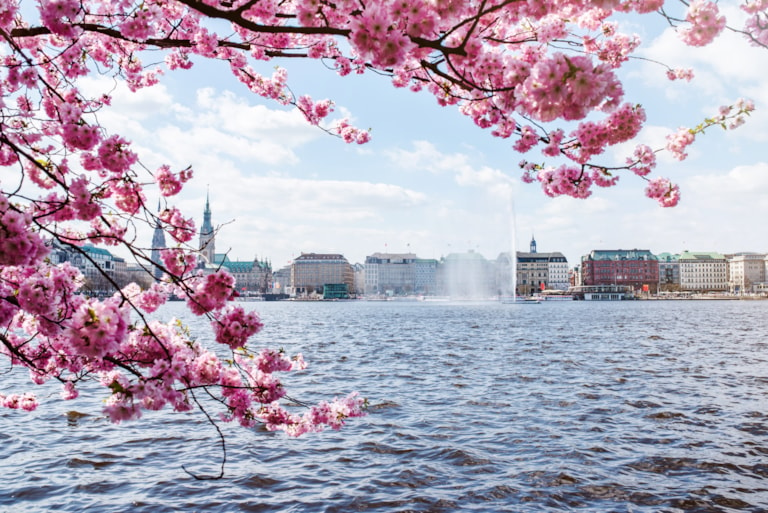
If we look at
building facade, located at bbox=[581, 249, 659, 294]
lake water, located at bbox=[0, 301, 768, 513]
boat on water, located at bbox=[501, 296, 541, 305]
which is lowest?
boat on water, located at bbox=[501, 296, 541, 305]

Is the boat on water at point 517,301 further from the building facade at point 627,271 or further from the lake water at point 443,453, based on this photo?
the lake water at point 443,453

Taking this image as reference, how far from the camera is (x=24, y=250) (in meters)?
3.80

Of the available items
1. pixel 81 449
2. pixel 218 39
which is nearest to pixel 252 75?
pixel 218 39

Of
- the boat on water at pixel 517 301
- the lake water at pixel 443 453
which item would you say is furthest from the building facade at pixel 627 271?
the lake water at pixel 443 453

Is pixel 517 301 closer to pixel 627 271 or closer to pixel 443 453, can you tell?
pixel 627 271

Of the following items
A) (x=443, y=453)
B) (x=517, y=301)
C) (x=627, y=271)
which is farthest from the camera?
(x=627, y=271)

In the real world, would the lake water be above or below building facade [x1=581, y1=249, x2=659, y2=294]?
below

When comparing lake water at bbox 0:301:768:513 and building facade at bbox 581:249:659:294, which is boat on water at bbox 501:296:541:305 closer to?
building facade at bbox 581:249:659:294

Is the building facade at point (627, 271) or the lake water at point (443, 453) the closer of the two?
the lake water at point (443, 453)

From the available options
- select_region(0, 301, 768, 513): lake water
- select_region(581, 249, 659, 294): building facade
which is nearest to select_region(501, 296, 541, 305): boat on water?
select_region(581, 249, 659, 294): building facade

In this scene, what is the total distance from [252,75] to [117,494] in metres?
6.30

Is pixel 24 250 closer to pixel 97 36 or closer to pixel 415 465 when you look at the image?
pixel 97 36

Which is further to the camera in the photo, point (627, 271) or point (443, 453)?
point (627, 271)

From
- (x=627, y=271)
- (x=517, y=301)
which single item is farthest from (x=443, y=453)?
(x=627, y=271)
